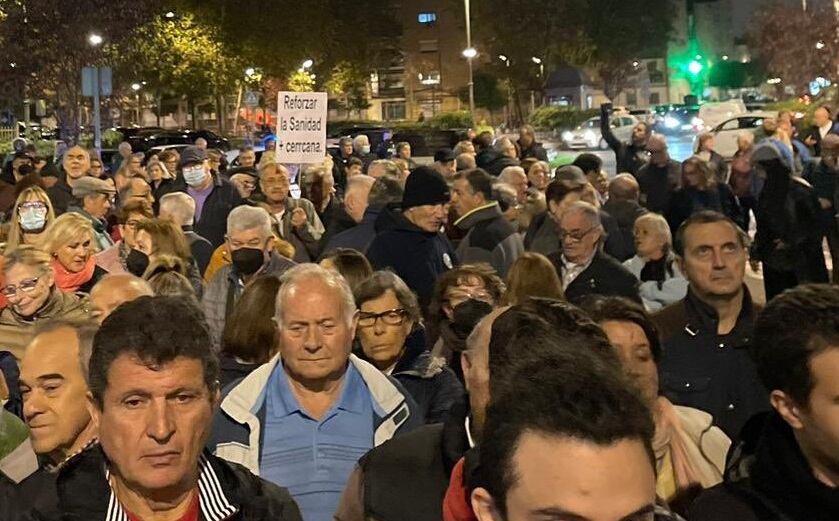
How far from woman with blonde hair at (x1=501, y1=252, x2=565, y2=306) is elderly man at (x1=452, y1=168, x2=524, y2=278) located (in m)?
2.42

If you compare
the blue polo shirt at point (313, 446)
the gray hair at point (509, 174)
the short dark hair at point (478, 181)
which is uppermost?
the gray hair at point (509, 174)

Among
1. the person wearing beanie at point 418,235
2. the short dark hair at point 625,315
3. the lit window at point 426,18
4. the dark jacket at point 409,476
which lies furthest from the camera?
the lit window at point 426,18

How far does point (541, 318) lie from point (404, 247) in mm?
5053

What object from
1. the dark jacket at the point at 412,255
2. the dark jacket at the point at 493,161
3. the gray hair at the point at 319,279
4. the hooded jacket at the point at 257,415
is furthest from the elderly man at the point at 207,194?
the hooded jacket at the point at 257,415

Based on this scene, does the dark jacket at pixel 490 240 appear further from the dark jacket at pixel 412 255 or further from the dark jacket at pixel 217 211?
the dark jacket at pixel 217 211

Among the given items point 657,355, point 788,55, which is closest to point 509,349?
point 657,355

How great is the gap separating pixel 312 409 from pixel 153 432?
158cm

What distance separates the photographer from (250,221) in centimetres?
769

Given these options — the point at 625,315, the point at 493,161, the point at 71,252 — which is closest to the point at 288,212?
the point at 71,252

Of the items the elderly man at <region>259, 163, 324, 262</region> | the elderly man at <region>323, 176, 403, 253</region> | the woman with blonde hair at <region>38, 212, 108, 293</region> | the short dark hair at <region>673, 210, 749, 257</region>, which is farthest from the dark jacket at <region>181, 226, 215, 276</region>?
the short dark hair at <region>673, 210, 749, 257</region>

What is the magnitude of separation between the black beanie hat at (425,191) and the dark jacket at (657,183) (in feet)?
19.7

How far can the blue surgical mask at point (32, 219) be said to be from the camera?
→ 28.7 feet

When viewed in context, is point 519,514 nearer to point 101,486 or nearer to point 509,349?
point 509,349

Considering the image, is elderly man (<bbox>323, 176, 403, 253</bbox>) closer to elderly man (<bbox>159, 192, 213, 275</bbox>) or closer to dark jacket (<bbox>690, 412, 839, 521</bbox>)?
elderly man (<bbox>159, 192, 213, 275</bbox>)
